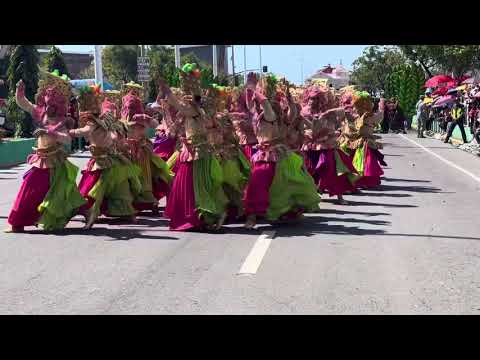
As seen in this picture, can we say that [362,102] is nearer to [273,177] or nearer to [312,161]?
[312,161]

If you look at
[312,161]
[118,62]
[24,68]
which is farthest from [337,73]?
[118,62]

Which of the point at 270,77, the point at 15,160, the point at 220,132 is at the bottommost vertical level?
the point at 15,160

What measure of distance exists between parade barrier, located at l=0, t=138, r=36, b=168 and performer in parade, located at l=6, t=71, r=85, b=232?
1267cm

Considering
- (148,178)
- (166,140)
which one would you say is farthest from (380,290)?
(166,140)

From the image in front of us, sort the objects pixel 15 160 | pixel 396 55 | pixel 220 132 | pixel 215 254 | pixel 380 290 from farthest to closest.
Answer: pixel 396 55
pixel 15 160
pixel 220 132
pixel 215 254
pixel 380 290

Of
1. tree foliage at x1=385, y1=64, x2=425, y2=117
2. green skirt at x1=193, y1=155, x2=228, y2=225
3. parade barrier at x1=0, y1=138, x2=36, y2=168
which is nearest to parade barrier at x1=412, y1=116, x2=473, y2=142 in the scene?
tree foliage at x1=385, y1=64, x2=425, y2=117

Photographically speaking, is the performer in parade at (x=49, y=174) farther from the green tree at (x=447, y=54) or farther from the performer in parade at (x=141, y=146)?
the green tree at (x=447, y=54)

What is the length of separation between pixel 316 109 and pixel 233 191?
2839mm

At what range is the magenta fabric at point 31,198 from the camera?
9727 mm

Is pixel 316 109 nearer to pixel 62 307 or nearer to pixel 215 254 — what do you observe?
pixel 215 254

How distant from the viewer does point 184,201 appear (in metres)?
9.70

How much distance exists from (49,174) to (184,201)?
1857 mm

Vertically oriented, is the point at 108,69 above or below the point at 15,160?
above
